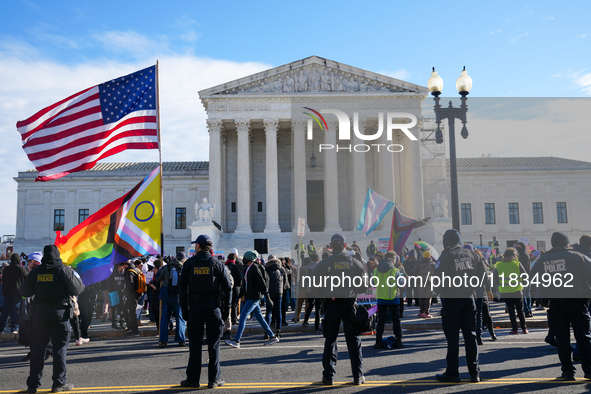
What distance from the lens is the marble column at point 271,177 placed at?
40.2 meters

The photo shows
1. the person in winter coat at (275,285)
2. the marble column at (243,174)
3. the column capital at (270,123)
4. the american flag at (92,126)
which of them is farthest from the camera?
the column capital at (270,123)

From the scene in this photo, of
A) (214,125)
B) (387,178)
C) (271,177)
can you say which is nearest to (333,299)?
(271,177)

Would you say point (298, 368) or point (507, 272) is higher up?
point (507, 272)

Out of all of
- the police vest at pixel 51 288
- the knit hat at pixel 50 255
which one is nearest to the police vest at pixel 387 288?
the police vest at pixel 51 288

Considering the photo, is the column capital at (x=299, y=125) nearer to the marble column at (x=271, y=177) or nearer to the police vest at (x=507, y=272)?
the marble column at (x=271, y=177)

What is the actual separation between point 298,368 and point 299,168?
106 feet

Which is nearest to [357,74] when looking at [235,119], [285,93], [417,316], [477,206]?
[285,93]

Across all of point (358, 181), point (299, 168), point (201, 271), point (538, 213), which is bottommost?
point (201, 271)

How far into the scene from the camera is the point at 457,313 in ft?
24.1

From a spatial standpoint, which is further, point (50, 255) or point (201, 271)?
point (50, 255)

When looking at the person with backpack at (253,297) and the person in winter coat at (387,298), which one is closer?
the person in winter coat at (387,298)

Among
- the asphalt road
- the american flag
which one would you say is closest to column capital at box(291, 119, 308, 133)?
the american flag

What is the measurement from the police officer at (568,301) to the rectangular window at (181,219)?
46.4m

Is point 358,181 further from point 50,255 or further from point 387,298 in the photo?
point 50,255
